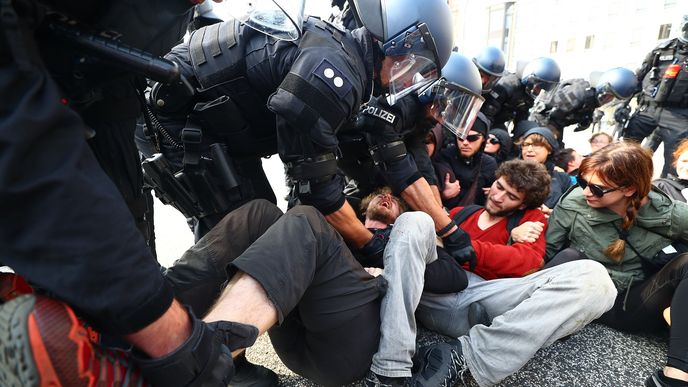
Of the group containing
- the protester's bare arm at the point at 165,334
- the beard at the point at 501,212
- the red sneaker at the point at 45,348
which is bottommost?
the beard at the point at 501,212

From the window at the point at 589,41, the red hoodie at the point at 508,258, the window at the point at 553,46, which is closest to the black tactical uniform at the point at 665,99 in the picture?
the red hoodie at the point at 508,258

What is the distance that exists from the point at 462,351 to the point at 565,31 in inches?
992

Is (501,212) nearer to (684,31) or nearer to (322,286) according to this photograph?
(322,286)

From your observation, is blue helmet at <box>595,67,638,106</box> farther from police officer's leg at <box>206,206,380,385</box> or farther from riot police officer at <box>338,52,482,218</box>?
police officer's leg at <box>206,206,380,385</box>

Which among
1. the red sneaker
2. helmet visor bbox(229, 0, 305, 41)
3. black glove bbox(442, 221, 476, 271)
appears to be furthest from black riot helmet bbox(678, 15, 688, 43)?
the red sneaker

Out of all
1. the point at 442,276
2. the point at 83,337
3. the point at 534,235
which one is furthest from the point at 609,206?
the point at 83,337

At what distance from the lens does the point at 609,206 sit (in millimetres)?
1901

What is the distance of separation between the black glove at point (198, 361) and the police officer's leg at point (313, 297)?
0.16m

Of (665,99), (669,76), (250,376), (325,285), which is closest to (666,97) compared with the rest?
(665,99)

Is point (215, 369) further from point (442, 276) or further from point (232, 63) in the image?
point (232, 63)

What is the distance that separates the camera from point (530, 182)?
Answer: 201 cm

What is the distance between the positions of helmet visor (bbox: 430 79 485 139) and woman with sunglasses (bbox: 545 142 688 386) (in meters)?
0.70

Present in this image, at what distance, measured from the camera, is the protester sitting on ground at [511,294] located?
53.4 inches

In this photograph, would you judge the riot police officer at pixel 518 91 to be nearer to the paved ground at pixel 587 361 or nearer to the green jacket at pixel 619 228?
the green jacket at pixel 619 228
